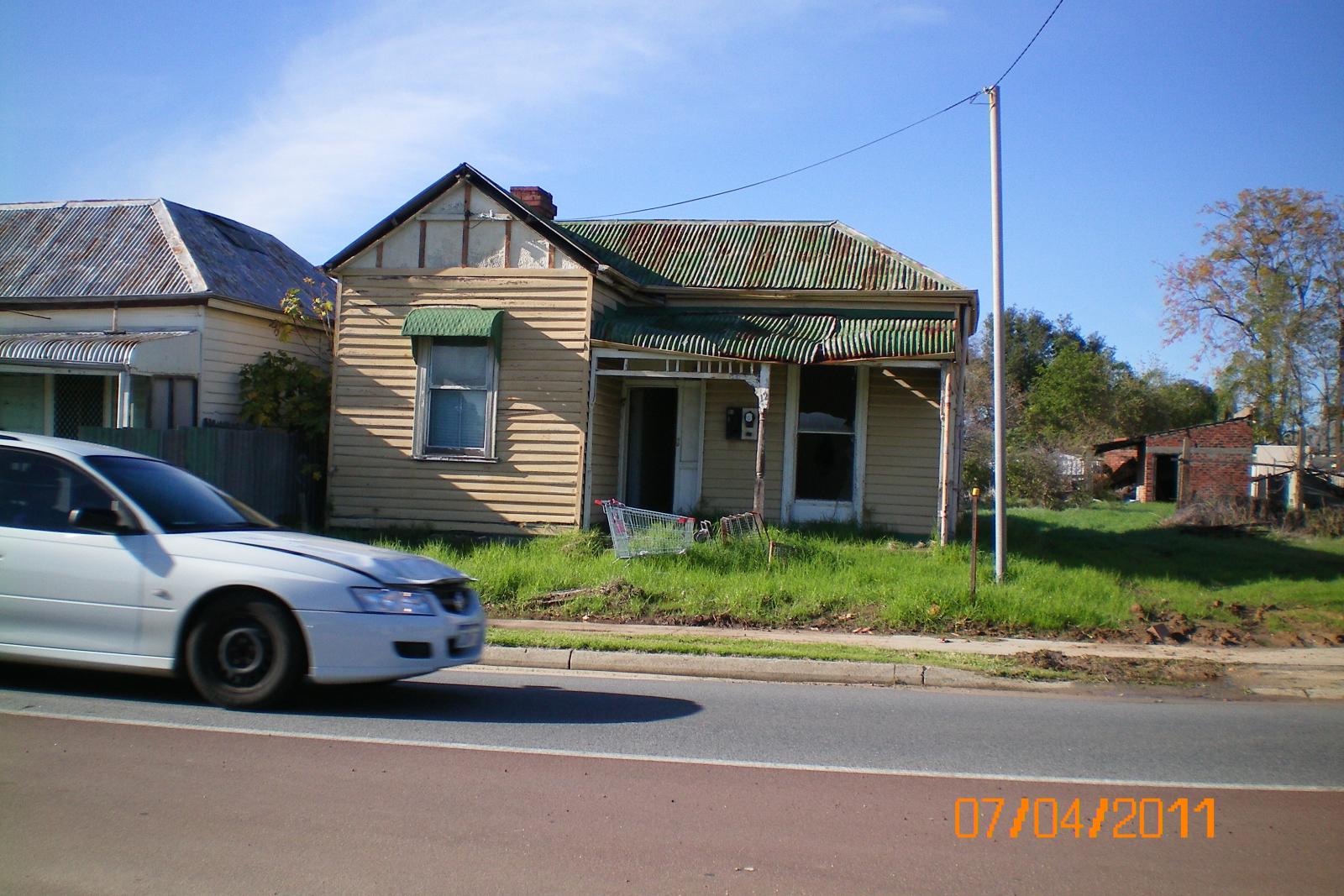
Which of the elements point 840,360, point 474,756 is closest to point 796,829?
point 474,756

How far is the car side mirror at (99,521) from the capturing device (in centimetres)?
679

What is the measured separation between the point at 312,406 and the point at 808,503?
7.72 metres

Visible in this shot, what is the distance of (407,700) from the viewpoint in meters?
7.62

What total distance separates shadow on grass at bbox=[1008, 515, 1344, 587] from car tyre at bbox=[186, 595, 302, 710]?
10.4 m

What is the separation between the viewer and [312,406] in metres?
16.7

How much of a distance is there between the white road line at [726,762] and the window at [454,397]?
9150 millimetres

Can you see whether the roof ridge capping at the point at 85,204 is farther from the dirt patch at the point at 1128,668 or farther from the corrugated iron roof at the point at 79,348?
the dirt patch at the point at 1128,668

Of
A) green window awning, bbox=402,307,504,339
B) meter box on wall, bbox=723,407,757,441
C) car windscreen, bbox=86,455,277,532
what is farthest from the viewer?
meter box on wall, bbox=723,407,757,441

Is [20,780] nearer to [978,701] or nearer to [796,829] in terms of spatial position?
[796,829]

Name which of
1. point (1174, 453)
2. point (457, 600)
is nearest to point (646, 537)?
point (457, 600)

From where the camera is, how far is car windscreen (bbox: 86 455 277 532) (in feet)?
23.5

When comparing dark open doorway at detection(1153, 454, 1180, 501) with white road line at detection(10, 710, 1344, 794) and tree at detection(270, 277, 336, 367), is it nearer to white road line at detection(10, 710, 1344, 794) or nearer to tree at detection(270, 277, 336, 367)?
tree at detection(270, 277, 336, 367)

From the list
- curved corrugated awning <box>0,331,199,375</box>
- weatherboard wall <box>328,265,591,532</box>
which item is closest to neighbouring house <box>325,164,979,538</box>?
weatherboard wall <box>328,265,591,532</box>

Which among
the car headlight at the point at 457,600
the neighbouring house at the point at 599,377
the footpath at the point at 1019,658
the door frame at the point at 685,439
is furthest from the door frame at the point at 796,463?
the car headlight at the point at 457,600
